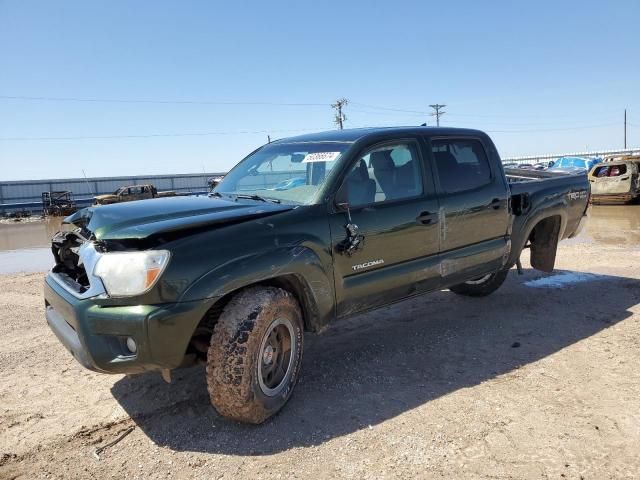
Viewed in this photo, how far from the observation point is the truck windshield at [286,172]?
3.76 meters

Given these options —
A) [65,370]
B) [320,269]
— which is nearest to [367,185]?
[320,269]

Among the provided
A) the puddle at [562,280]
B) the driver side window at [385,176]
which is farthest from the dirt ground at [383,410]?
the driver side window at [385,176]

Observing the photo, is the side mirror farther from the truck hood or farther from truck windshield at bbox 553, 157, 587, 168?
truck windshield at bbox 553, 157, 587, 168

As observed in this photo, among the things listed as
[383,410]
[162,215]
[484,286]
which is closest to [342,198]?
[162,215]

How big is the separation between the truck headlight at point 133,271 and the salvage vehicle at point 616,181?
17.6 metres

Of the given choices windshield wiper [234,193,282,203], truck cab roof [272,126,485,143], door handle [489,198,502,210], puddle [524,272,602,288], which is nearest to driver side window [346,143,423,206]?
truck cab roof [272,126,485,143]

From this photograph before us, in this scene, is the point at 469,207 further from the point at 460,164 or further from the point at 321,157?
the point at 321,157

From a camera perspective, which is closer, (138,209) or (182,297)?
(182,297)

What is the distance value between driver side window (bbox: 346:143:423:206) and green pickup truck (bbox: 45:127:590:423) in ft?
0.04

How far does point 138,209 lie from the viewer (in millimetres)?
3441

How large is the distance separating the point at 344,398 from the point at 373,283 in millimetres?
869

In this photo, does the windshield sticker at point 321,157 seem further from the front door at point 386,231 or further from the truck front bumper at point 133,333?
the truck front bumper at point 133,333

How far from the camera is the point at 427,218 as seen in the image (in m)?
4.19

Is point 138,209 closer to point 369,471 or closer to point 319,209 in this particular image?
point 319,209
